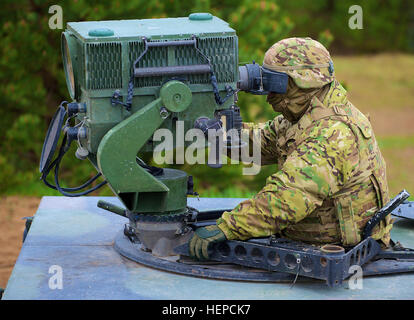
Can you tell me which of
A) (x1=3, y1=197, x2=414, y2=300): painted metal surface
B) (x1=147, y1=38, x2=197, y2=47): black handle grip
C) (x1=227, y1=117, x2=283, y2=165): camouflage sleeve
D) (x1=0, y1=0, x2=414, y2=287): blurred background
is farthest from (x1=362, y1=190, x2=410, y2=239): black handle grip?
(x1=0, y1=0, x2=414, y2=287): blurred background

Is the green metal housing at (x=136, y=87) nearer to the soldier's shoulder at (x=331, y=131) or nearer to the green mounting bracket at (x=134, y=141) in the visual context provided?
the green mounting bracket at (x=134, y=141)

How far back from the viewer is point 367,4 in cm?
1992

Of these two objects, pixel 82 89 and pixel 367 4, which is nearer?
pixel 82 89

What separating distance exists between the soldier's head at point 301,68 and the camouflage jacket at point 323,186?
0.07 m

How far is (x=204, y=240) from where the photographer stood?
477 cm

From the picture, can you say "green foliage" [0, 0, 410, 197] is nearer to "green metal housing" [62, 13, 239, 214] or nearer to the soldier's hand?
"green metal housing" [62, 13, 239, 214]

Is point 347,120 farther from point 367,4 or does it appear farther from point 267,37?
point 367,4

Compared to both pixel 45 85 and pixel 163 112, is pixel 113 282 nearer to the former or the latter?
pixel 163 112

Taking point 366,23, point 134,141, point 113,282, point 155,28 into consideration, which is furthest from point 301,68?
point 366,23

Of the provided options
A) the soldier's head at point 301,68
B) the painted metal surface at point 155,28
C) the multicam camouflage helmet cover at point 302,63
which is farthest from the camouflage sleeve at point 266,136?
the painted metal surface at point 155,28

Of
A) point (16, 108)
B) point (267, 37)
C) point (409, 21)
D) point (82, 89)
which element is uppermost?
point (82, 89)

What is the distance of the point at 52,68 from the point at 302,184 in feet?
15.7

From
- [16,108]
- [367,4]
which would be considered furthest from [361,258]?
[367,4]
